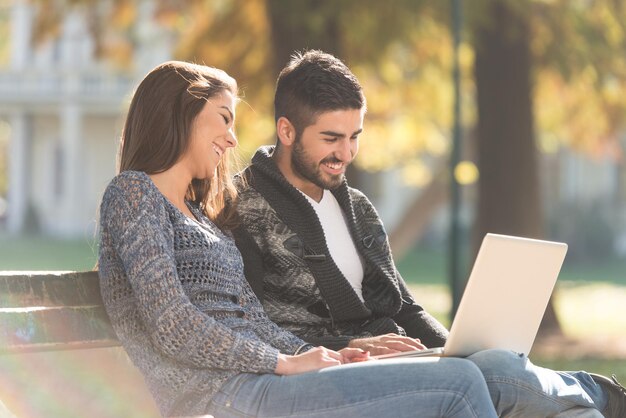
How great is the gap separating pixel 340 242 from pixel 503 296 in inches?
35.9

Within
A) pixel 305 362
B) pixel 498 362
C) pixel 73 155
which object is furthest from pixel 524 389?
pixel 73 155

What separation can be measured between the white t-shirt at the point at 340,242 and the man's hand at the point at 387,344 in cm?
39

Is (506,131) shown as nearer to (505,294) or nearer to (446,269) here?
(505,294)

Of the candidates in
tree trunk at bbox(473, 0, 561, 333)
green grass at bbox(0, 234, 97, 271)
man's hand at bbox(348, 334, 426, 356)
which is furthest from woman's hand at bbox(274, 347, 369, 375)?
green grass at bbox(0, 234, 97, 271)

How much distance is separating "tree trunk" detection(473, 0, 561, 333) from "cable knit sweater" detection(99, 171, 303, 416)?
10735mm

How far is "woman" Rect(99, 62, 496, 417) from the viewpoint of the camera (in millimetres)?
3617

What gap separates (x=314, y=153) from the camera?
15.1 ft

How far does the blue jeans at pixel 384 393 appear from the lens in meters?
3.60

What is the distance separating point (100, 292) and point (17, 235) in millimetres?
38463

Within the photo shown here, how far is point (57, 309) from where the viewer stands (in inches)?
157

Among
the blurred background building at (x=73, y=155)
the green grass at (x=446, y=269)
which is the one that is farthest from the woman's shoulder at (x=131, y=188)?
the blurred background building at (x=73, y=155)

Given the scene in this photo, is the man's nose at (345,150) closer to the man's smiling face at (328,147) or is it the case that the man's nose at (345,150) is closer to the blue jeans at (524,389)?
the man's smiling face at (328,147)

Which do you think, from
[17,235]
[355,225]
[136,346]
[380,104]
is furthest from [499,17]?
[17,235]

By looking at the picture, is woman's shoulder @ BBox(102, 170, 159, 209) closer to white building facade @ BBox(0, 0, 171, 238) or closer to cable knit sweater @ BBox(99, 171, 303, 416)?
cable knit sweater @ BBox(99, 171, 303, 416)
